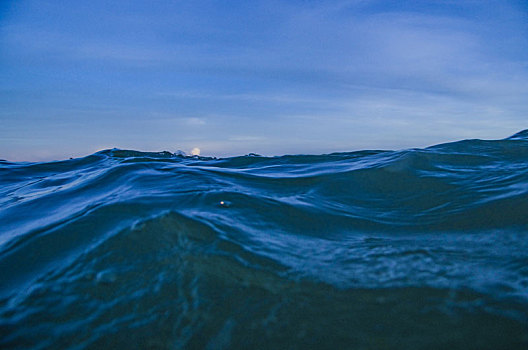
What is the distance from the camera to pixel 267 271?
1.88m

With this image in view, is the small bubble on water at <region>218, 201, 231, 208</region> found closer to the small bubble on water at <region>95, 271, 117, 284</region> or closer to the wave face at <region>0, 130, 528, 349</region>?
the wave face at <region>0, 130, 528, 349</region>

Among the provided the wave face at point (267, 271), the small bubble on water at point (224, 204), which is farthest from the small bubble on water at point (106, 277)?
the small bubble on water at point (224, 204)

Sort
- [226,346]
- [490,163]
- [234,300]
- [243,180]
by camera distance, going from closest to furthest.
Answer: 1. [226,346]
2. [234,300]
3. [243,180]
4. [490,163]

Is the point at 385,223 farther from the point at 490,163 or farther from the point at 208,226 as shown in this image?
the point at 490,163

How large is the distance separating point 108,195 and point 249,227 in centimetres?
206

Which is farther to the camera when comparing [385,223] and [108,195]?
[108,195]

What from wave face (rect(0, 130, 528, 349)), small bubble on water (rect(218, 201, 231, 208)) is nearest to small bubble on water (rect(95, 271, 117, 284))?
wave face (rect(0, 130, 528, 349))

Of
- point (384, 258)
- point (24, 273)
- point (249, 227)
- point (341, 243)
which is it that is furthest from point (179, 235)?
point (384, 258)

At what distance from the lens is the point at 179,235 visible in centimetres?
228

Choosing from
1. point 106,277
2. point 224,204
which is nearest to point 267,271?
point 106,277

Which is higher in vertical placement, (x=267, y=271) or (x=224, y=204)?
(x=224, y=204)

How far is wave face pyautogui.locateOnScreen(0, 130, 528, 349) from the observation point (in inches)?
55.8

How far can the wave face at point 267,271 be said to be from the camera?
1418 mm

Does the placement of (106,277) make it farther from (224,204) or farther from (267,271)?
(224,204)
